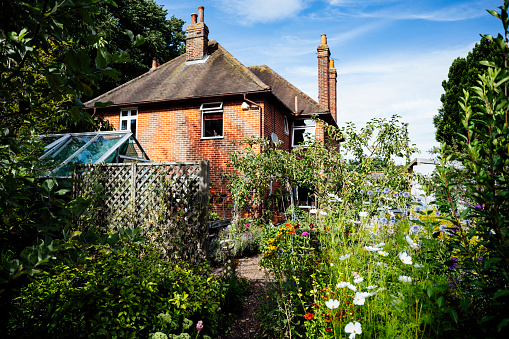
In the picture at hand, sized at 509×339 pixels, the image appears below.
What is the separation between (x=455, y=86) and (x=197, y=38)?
12.6 meters

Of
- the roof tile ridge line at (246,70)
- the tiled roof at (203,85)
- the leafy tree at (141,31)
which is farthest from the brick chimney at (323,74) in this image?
the leafy tree at (141,31)

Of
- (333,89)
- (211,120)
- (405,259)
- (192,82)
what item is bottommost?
(405,259)

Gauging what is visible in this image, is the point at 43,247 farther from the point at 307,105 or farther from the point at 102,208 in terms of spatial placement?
the point at 307,105

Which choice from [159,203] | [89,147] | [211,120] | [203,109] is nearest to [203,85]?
[203,109]

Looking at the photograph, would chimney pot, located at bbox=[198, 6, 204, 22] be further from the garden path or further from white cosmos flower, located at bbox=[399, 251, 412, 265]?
white cosmos flower, located at bbox=[399, 251, 412, 265]

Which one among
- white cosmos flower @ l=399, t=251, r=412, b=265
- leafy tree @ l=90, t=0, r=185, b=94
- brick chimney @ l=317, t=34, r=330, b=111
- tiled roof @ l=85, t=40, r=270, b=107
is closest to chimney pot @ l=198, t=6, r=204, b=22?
tiled roof @ l=85, t=40, r=270, b=107

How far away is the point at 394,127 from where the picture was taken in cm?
813

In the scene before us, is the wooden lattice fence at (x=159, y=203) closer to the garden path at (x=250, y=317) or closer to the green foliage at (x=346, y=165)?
the garden path at (x=250, y=317)

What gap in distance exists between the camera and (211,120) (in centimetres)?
1388

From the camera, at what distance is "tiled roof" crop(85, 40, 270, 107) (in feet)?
43.9

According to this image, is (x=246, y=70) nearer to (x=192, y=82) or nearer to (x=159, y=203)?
(x=192, y=82)

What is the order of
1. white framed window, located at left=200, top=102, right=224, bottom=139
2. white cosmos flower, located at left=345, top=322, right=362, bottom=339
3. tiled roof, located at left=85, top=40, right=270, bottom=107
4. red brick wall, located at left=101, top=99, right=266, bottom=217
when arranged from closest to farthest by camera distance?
white cosmos flower, located at left=345, top=322, right=362, bottom=339 < red brick wall, located at left=101, top=99, right=266, bottom=217 < tiled roof, located at left=85, top=40, right=270, bottom=107 < white framed window, located at left=200, top=102, right=224, bottom=139

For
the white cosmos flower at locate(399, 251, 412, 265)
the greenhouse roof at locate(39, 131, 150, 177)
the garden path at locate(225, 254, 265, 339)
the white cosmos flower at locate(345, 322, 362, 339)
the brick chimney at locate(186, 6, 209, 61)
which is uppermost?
the brick chimney at locate(186, 6, 209, 61)

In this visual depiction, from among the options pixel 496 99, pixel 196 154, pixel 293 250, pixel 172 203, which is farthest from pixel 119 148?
pixel 496 99
